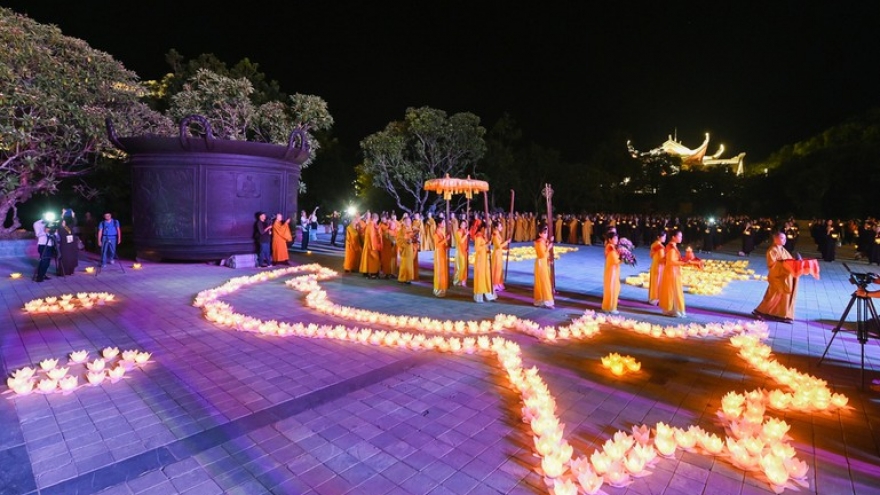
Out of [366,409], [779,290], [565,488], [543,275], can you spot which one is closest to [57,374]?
[366,409]

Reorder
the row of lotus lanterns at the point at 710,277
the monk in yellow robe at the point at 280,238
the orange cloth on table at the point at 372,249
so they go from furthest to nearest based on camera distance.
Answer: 1. the monk in yellow robe at the point at 280,238
2. the orange cloth on table at the point at 372,249
3. the row of lotus lanterns at the point at 710,277

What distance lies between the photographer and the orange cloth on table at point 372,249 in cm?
1176

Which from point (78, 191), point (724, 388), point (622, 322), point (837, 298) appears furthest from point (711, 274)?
point (78, 191)

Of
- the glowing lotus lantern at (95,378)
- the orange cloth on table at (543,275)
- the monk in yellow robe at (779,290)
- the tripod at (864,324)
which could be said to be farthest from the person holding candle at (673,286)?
the glowing lotus lantern at (95,378)

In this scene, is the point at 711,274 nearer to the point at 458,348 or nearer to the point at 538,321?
the point at 538,321

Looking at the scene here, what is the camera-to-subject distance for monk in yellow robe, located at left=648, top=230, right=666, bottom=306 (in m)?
8.47

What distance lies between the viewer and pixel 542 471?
325 centimetres

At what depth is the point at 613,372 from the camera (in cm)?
518

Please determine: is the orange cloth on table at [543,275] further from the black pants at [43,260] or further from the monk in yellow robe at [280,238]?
the black pants at [43,260]

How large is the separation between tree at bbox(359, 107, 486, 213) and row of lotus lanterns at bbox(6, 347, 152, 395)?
21084 mm

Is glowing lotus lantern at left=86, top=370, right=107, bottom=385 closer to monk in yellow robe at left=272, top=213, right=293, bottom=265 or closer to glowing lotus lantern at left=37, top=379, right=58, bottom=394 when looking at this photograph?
glowing lotus lantern at left=37, top=379, right=58, bottom=394

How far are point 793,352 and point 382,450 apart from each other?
5.65 meters

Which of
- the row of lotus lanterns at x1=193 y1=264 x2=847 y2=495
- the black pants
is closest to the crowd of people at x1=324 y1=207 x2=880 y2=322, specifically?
the row of lotus lanterns at x1=193 y1=264 x2=847 y2=495

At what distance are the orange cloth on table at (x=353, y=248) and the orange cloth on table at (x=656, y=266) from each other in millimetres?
7359
